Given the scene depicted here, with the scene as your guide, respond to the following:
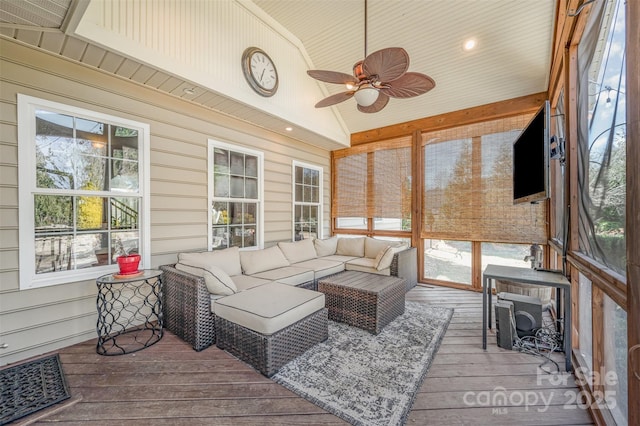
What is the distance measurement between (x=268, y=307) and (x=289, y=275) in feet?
3.73

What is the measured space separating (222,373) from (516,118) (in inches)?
201

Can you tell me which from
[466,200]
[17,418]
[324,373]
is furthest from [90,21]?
[466,200]

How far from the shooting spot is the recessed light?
11.5ft

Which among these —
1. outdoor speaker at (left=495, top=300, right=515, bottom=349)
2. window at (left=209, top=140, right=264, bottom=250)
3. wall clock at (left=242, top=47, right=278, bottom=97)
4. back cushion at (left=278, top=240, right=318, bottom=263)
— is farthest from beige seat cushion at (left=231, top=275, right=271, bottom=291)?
wall clock at (left=242, top=47, right=278, bottom=97)

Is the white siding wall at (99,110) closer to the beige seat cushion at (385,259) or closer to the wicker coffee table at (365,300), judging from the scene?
the wicker coffee table at (365,300)

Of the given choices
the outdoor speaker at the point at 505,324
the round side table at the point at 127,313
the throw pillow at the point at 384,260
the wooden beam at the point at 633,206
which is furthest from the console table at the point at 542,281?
the round side table at the point at 127,313

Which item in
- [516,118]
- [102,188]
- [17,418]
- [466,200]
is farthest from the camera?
[466,200]

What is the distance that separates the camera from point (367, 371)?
2135mm

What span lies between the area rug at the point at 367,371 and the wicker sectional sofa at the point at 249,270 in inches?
35.9

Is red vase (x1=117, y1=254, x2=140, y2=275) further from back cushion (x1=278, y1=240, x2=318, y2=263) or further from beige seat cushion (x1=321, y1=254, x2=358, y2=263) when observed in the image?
beige seat cushion (x1=321, y1=254, x2=358, y2=263)

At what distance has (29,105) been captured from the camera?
7.66 ft

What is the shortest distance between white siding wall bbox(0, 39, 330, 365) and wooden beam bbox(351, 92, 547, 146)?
235 cm

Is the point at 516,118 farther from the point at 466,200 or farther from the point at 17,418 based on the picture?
the point at 17,418

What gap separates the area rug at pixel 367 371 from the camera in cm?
173
